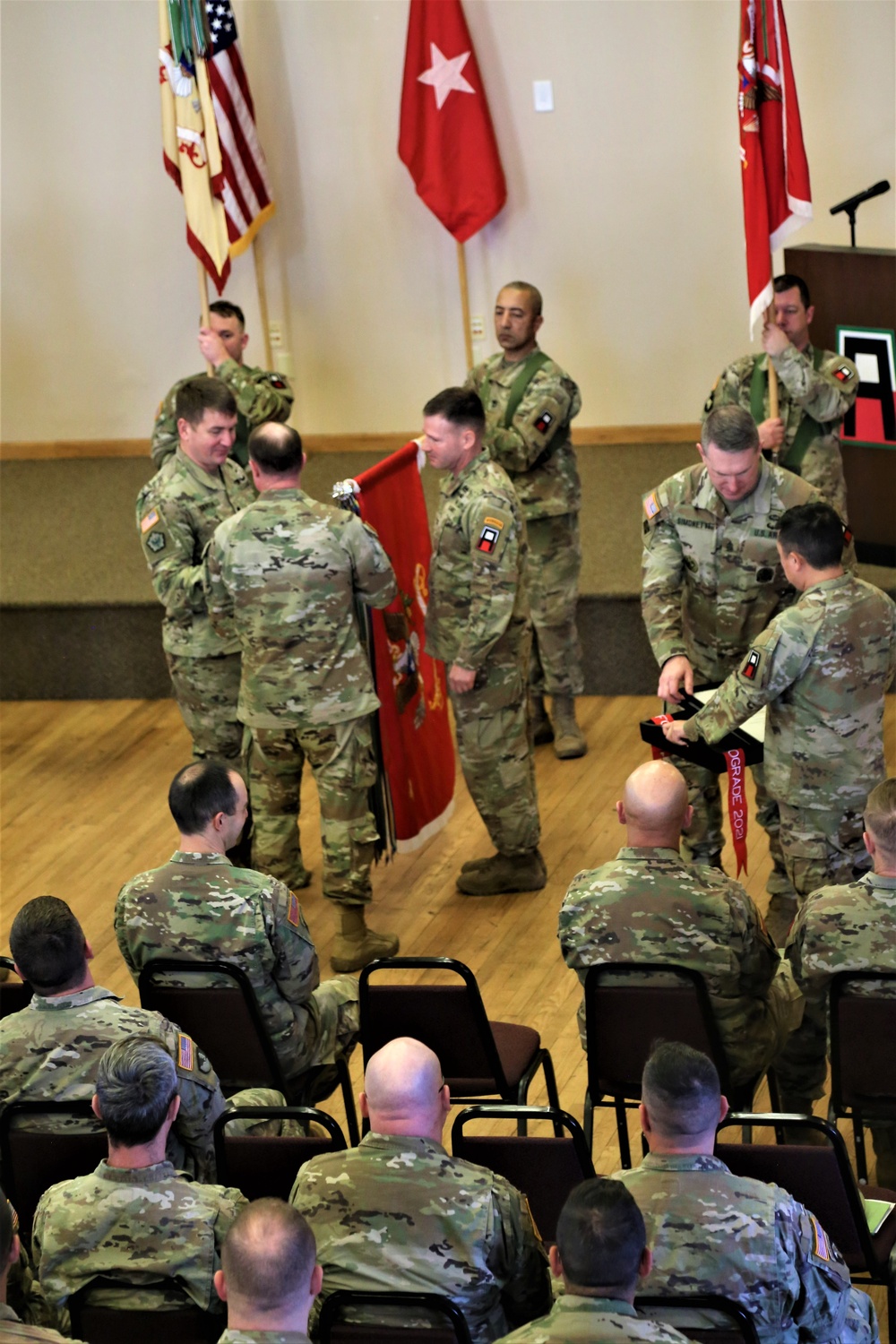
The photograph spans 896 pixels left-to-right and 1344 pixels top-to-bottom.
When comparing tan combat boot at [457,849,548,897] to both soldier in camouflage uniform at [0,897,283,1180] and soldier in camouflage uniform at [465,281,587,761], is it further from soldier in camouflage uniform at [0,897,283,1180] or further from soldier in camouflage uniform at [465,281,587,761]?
soldier in camouflage uniform at [0,897,283,1180]

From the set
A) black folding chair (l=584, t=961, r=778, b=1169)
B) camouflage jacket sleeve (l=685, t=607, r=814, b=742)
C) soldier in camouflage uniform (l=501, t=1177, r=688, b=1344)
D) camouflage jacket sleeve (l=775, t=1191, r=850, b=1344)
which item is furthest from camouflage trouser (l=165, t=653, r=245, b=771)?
soldier in camouflage uniform (l=501, t=1177, r=688, b=1344)

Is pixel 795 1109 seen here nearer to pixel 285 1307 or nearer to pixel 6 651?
pixel 285 1307

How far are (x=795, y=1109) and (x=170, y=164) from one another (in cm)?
573

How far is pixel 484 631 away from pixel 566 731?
1758 millimetres

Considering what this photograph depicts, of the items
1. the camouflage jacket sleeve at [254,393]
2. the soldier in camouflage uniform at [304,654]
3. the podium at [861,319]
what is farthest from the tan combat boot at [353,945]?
the podium at [861,319]

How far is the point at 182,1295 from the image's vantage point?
3.00 m

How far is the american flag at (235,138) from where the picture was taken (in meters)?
8.30

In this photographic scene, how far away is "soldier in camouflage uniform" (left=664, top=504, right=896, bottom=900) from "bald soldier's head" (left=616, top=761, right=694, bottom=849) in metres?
0.76

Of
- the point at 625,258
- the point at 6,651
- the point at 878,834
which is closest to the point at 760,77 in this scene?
the point at 625,258

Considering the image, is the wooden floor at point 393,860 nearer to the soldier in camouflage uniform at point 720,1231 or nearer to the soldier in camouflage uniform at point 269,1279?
the soldier in camouflage uniform at point 720,1231

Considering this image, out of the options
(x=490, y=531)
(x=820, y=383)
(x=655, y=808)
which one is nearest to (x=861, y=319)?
(x=820, y=383)

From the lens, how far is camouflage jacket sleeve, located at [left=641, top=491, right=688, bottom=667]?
17.4ft

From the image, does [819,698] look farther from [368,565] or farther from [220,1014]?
[220,1014]

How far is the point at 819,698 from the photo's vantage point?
15.3 ft
